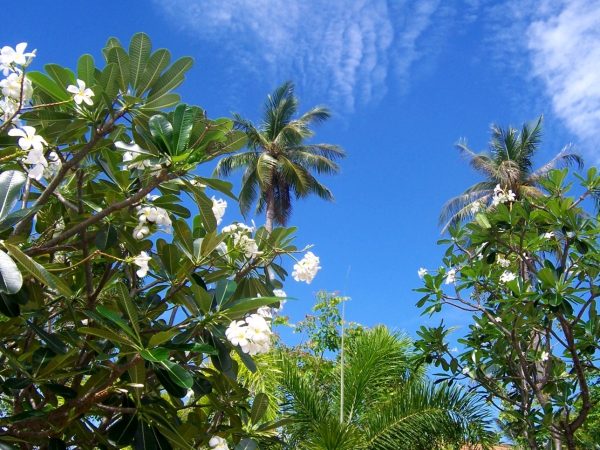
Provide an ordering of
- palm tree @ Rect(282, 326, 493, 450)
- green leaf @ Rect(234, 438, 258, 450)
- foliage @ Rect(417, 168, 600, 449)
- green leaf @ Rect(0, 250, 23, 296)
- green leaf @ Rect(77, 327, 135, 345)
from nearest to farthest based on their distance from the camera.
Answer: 1. green leaf @ Rect(0, 250, 23, 296)
2. green leaf @ Rect(77, 327, 135, 345)
3. green leaf @ Rect(234, 438, 258, 450)
4. foliage @ Rect(417, 168, 600, 449)
5. palm tree @ Rect(282, 326, 493, 450)

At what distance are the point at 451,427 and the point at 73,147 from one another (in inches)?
209

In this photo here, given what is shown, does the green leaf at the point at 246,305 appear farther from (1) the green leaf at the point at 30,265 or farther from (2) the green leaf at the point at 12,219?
(2) the green leaf at the point at 12,219

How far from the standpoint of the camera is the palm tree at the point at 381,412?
5840mm

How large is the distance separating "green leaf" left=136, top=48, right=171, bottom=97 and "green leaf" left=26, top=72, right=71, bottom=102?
253 mm

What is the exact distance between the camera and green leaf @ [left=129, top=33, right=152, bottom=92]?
6.64 ft

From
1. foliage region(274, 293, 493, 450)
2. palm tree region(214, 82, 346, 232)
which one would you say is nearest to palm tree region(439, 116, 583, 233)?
palm tree region(214, 82, 346, 232)

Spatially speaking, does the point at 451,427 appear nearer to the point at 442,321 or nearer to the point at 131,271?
the point at 442,321

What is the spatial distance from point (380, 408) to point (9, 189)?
209 inches

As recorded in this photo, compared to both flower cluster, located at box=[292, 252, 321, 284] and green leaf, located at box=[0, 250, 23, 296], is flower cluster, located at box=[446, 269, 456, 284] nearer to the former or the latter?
flower cluster, located at box=[292, 252, 321, 284]

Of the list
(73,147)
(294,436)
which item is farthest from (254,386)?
(73,147)

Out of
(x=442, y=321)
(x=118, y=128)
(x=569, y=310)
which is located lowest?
(x=118, y=128)

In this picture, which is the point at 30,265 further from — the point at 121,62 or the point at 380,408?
the point at 380,408

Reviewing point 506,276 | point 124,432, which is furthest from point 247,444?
point 506,276

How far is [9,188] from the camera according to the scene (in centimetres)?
167
